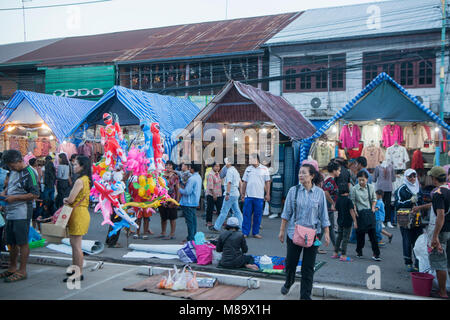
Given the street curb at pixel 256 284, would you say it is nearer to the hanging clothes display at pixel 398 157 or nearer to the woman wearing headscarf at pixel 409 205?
the woman wearing headscarf at pixel 409 205

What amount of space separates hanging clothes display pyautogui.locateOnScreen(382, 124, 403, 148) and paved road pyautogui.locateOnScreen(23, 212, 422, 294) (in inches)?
108

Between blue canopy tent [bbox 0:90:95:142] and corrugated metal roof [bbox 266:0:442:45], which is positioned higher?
corrugated metal roof [bbox 266:0:442:45]

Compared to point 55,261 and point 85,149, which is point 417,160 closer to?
point 55,261

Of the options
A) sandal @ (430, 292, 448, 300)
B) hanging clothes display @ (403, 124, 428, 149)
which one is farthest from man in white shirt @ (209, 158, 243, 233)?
hanging clothes display @ (403, 124, 428, 149)

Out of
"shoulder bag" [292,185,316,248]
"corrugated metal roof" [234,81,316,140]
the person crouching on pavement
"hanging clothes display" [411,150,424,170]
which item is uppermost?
"corrugated metal roof" [234,81,316,140]

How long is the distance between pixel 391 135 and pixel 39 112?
39.9 ft

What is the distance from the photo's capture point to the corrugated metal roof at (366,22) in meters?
18.7

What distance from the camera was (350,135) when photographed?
12.9m

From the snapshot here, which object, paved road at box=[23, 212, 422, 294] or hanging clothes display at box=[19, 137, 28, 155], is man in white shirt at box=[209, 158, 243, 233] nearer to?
paved road at box=[23, 212, 422, 294]

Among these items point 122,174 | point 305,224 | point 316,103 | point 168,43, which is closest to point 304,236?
point 305,224

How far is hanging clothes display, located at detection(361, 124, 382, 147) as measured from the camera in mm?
12883

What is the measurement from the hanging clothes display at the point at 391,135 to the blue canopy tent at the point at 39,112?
1051 cm

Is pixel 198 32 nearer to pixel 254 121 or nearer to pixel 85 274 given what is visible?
pixel 254 121

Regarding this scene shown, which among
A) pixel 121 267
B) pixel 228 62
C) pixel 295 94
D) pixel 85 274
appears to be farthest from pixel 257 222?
pixel 228 62
